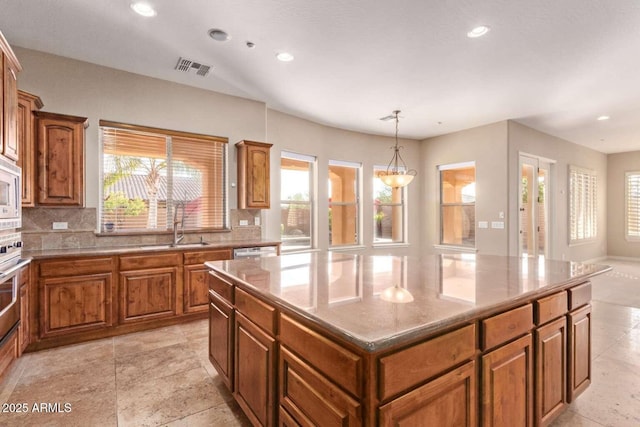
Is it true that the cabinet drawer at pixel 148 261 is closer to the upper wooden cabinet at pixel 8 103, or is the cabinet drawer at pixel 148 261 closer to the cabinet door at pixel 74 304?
the cabinet door at pixel 74 304

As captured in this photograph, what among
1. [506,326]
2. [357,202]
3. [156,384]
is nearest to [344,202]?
[357,202]

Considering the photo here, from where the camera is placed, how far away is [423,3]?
244cm

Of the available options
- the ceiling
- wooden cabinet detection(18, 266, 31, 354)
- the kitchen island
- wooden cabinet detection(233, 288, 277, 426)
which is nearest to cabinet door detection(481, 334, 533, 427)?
the kitchen island

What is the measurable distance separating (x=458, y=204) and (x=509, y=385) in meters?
5.33

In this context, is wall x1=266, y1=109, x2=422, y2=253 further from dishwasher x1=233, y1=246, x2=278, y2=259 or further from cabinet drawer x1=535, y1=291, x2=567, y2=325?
cabinet drawer x1=535, y1=291, x2=567, y2=325

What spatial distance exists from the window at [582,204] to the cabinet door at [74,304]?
8.60 metres

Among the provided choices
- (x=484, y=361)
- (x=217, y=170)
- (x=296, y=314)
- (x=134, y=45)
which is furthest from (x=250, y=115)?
(x=484, y=361)

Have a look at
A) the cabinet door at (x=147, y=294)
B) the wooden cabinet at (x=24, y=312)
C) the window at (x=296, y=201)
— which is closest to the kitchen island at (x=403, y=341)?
the cabinet door at (x=147, y=294)

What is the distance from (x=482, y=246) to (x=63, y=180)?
6.16 metres

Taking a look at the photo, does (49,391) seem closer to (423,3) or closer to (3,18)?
(3,18)

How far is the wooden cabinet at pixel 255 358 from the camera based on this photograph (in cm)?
152

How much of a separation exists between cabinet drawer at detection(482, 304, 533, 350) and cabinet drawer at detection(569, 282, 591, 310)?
0.51 metres

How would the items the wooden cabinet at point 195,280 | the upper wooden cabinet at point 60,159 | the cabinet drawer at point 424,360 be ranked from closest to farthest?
the cabinet drawer at point 424,360 < the upper wooden cabinet at point 60,159 < the wooden cabinet at point 195,280

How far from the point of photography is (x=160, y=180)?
408 cm
